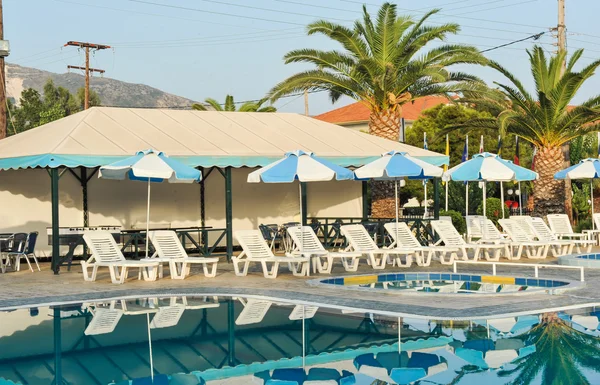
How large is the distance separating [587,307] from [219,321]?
16.7ft

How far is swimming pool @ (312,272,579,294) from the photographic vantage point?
529 inches

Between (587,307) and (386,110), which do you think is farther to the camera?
(386,110)

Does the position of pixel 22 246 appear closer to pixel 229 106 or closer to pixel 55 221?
pixel 55 221

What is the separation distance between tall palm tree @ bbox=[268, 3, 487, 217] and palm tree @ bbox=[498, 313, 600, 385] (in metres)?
13.9

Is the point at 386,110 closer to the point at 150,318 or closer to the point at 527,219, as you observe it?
the point at 527,219

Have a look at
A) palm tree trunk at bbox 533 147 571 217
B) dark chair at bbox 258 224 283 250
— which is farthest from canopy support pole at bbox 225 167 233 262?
palm tree trunk at bbox 533 147 571 217

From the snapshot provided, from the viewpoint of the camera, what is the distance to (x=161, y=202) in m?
21.2

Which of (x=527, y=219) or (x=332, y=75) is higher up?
(x=332, y=75)

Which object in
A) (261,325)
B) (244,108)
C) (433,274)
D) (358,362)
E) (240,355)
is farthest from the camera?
(244,108)

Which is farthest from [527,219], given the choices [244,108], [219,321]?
[244,108]

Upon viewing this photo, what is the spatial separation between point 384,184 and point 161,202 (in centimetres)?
669

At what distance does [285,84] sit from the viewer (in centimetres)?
2483

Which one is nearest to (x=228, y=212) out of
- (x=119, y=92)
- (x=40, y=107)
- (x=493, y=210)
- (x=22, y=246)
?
(x=22, y=246)

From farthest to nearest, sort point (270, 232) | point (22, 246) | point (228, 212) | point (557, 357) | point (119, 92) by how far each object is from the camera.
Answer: point (119, 92), point (270, 232), point (228, 212), point (22, 246), point (557, 357)
